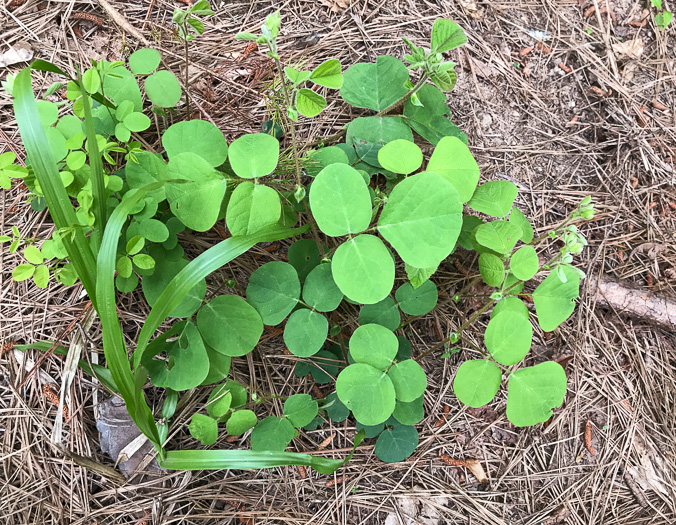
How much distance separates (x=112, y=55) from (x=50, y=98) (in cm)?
36

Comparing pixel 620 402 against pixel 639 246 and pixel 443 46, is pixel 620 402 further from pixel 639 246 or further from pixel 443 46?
pixel 443 46

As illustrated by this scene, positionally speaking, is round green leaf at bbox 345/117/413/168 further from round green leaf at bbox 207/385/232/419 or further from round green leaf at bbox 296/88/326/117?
round green leaf at bbox 207/385/232/419

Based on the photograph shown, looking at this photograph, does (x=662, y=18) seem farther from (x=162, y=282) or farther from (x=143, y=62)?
(x=162, y=282)

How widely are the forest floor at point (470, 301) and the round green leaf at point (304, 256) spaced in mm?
168

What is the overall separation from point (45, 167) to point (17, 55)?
0.88m

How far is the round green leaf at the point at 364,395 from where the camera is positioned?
5.54 feet

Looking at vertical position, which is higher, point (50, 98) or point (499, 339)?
point (50, 98)

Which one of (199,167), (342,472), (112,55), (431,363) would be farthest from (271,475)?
(112,55)

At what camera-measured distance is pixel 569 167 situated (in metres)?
2.29

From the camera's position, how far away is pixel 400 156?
171 centimetres

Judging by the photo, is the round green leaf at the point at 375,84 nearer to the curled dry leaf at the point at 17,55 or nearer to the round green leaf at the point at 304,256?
the round green leaf at the point at 304,256

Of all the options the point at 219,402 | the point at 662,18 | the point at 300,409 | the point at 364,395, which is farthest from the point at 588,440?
the point at 662,18

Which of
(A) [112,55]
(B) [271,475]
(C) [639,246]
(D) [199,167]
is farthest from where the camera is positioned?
(C) [639,246]

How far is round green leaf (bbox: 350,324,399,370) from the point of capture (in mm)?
1729
